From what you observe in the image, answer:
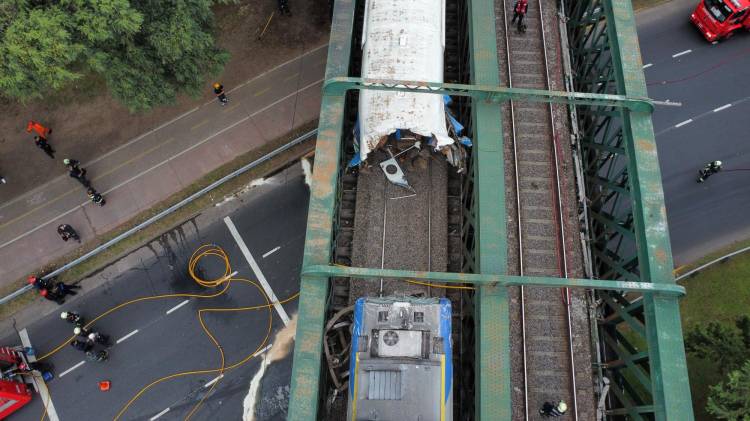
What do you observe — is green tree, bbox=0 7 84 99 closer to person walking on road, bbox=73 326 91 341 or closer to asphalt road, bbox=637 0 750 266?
person walking on road, bbox=73 326 91 341

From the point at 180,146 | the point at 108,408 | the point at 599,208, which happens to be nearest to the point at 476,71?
the point at 599,208

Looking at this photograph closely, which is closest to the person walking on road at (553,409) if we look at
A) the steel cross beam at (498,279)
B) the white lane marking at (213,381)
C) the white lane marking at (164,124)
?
the steel cross beam at (498,279)

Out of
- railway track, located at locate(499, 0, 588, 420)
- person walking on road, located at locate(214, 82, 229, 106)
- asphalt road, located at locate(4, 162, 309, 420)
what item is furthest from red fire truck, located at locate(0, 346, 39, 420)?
railway track, located at locate(499, 0, 588, 420)

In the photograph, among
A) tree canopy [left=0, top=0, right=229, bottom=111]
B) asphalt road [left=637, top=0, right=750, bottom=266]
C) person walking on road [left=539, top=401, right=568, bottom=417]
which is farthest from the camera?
asphalt road [left=637, top=0, right=750, bottom=266]

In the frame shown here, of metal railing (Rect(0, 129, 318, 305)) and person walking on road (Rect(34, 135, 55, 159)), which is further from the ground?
person walking on road (Rect(34, 135, 55, 159))

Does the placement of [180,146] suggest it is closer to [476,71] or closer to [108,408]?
[108,408]

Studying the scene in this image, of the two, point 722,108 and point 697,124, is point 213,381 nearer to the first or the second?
point 697,124

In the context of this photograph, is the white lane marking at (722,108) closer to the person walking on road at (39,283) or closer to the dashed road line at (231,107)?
the dashed road line at (231,107)
